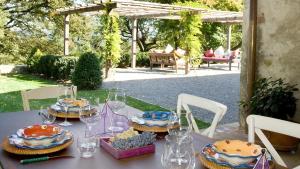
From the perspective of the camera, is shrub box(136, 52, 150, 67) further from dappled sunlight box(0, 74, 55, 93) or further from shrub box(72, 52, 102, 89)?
shrub box(72, 52, 102, 89)

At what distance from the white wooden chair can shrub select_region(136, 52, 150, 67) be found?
43.8 ft

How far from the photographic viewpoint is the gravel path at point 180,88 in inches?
276

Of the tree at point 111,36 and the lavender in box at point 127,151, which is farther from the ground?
the tree at point 111,36

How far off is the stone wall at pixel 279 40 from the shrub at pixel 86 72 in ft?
15.1

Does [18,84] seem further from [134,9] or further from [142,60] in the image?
[142,60]

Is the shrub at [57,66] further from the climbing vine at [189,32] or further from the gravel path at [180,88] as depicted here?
the climbing vine at [189,32]

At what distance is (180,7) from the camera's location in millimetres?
11266

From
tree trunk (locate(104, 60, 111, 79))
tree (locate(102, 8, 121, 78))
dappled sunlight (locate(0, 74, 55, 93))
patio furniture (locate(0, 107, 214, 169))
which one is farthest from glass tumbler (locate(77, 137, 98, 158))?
tree trunk (locate(104, 60, 111, 79))

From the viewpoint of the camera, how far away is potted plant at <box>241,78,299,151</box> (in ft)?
13.6

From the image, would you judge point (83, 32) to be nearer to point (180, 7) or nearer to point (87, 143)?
point (180, 7)

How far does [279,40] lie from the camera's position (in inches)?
180

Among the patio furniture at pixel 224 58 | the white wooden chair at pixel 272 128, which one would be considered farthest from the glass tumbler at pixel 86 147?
the patio furniture at pixel 224 58

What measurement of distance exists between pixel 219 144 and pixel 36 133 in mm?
919

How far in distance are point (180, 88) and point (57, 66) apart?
149 inches
